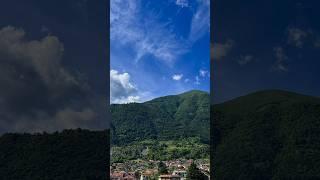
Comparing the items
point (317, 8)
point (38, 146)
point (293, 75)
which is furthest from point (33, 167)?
point (317, 8)

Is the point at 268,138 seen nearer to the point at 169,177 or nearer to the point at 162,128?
the point at 169,177

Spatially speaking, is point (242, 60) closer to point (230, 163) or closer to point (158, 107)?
point (230, 163)

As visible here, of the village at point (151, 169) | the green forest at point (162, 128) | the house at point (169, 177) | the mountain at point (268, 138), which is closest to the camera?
the mountain at point (268, 138)

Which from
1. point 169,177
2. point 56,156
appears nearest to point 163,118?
point 169,177

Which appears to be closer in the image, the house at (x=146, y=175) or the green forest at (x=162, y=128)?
the house at (x=146, y=175)

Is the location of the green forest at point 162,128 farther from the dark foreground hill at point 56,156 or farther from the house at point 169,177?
the dark foreground hill at point 56,156

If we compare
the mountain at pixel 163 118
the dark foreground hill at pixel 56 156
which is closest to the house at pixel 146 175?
the mountain at pixel 163 118
